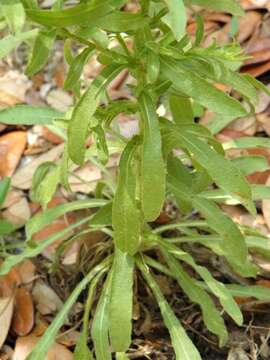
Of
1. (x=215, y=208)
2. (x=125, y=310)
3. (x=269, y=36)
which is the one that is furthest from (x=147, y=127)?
(x=269, y=36)

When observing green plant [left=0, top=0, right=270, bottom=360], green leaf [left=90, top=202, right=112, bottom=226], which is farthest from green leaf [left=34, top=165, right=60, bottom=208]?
green leaf [left=90, top=202, right=112, bottom=226]

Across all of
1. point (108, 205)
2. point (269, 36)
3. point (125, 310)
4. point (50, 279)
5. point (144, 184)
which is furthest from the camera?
point (269, 36)

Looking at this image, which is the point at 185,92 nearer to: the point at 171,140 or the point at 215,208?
the point at 171,140

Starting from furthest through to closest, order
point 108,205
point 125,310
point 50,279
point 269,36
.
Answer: point 269,36 → point 50,279 → point 108,205 → point 125,310

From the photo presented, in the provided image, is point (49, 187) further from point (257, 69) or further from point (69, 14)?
point (257, 69)

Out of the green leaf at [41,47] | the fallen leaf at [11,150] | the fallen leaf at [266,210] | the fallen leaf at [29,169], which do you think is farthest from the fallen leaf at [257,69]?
the green leaf at [41,47]

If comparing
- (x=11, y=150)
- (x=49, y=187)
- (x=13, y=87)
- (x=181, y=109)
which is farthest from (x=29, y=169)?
(x=181, y=109)
